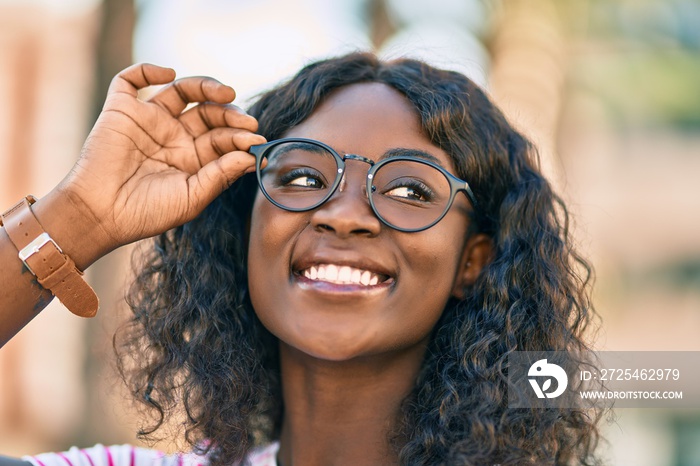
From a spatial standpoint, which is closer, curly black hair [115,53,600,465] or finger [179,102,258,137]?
curly black hair [115,53,600,465]

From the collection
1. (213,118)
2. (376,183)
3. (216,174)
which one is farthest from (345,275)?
(213,118)

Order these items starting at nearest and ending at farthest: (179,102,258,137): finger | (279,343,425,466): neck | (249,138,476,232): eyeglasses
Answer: (249,138,476,232): eyeglasses < (279,343,425,466): neck < (179,102,258,137): finger

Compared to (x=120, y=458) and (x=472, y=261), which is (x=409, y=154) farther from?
(x=120, y=458)

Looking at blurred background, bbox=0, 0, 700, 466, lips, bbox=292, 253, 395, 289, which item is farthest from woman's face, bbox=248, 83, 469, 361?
blurred background, bbox=0, 0, 700, 466

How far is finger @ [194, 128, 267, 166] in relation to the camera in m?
2.77

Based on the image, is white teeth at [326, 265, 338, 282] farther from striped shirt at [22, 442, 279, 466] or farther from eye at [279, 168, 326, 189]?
striped shirt at [22, 442, 279, 466]

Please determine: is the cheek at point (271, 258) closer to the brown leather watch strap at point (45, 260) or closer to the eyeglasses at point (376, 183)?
the eyeglasses at point (376, 183)

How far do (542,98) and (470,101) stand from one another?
544 cm

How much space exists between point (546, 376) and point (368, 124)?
37.5 inches

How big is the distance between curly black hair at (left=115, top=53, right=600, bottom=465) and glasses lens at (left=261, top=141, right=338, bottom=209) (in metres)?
0.19

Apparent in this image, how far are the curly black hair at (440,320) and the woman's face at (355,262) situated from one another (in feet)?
0.42


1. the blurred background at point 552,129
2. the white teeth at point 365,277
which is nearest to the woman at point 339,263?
the white teeth at point 365,277

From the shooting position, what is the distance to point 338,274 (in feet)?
8.38

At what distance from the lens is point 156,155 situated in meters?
2.82
